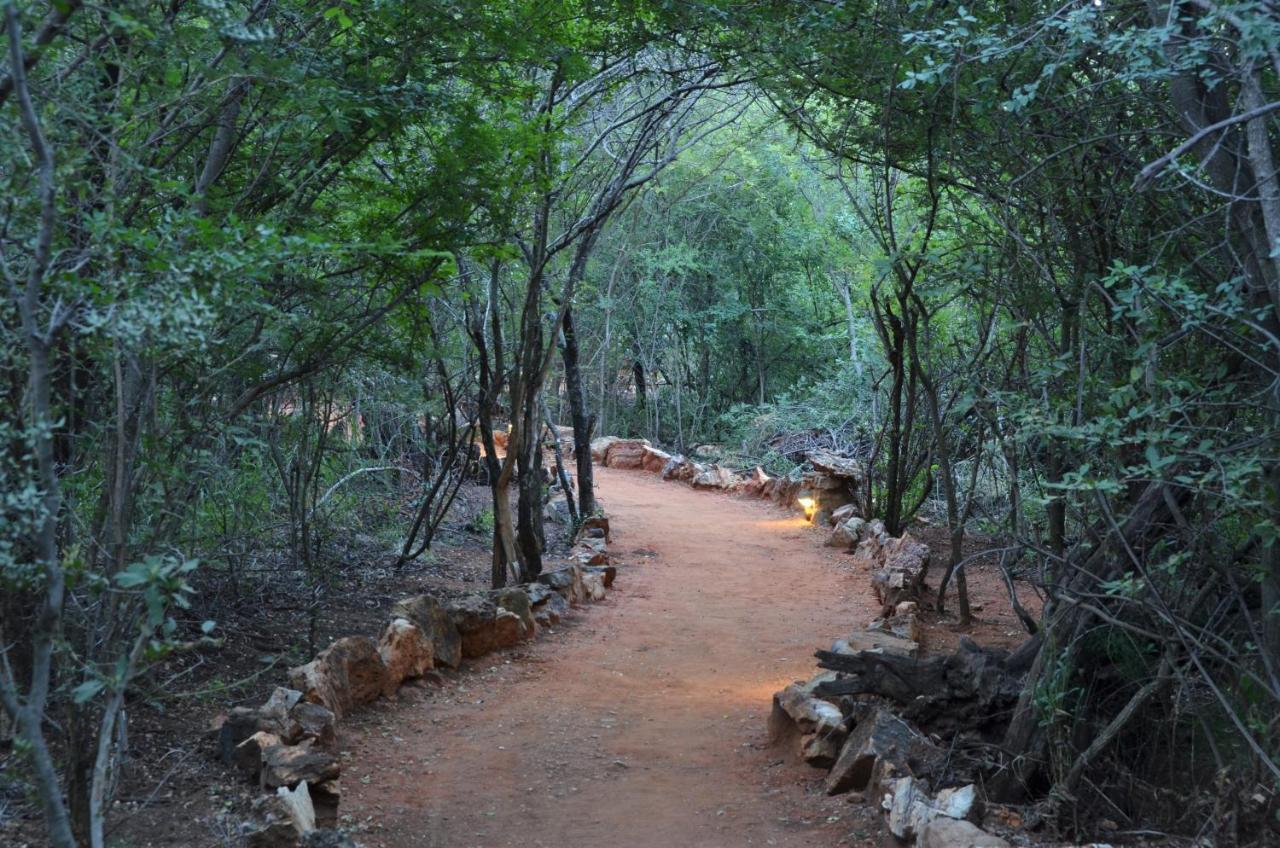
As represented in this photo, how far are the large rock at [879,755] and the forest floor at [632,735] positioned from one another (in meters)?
0.14

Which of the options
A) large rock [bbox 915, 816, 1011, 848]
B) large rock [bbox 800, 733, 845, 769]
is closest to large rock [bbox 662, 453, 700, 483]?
large rock [bbox 800, 733, 845, 769]

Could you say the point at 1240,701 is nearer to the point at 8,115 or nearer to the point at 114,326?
the point at 114,326

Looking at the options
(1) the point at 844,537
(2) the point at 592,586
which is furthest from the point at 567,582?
(1) the point at 844,537

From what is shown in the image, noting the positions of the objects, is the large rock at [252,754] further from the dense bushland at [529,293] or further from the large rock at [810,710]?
the large rock at [810,710]

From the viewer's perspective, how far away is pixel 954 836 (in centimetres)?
411

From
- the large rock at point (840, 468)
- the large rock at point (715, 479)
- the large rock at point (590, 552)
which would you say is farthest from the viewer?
the large rock at point (715, 479)

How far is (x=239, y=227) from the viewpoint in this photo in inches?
121

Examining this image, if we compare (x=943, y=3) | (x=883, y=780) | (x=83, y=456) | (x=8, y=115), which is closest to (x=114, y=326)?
(x=8, y=115)

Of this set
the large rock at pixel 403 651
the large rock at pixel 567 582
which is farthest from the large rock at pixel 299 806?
the large rock at pixel 567 582

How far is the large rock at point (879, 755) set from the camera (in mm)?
5039

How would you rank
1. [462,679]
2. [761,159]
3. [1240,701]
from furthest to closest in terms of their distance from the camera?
[761,159] → [462,679] → [1240,701]

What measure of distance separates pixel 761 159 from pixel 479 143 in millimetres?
17055

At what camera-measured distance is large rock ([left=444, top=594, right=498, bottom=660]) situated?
757 centimetres

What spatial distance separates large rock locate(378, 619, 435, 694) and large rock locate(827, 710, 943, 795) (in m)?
2.65
